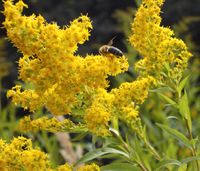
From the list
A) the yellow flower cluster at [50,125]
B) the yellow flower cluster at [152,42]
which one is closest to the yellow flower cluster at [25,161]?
the yellow flower cluster at [50,125]

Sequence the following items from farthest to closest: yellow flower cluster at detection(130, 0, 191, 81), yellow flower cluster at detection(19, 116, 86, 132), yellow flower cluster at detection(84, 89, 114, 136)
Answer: yellow flower cluster at detection(130, 0, 191, 81) → yellow flower cluster at detection(19, 116, 86, 132) → yellow flower cluster at detection(84, 89, 114, 136)

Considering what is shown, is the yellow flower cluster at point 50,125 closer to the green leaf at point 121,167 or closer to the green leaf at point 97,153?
the green leaf at point 97,153

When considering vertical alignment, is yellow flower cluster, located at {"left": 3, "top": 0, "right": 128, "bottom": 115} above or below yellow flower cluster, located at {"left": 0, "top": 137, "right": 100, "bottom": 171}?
above

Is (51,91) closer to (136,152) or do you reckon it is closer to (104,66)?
(104,66)

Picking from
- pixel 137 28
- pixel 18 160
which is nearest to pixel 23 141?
pixel 18 160

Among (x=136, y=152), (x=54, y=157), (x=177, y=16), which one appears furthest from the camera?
(x=177, y=16)

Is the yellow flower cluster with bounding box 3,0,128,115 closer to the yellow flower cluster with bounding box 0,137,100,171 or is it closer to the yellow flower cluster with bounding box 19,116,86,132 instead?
the yellow flower cluster with bounding box 19,116,86,132

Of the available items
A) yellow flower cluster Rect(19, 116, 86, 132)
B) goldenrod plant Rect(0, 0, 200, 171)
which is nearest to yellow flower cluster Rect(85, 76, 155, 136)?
goldenrod plant Rect(0, 0, 200, 171)

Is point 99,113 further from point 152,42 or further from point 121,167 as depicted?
point 152,42

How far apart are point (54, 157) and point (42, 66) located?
279 cm

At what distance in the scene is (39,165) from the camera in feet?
9.43

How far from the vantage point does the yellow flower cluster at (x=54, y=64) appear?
2.81 m

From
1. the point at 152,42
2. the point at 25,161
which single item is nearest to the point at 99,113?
the point at 25,161

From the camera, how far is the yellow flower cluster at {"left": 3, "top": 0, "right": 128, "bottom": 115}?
281 cm
